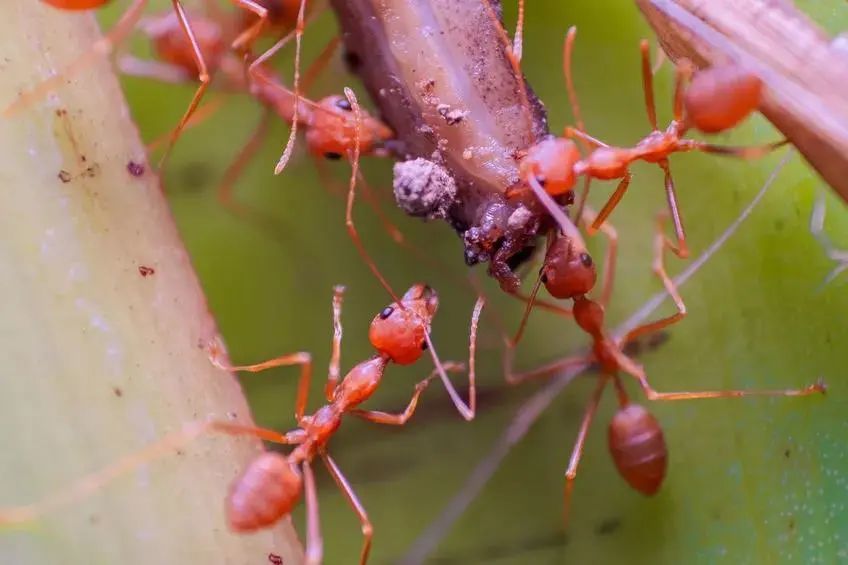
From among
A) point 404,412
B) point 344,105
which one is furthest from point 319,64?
point 404,412

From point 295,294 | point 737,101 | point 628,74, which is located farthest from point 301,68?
point 737,101

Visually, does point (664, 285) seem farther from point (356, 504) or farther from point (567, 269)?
point (356, 504)

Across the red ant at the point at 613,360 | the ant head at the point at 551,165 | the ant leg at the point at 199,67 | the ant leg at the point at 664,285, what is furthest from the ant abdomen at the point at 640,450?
the ant leg at the point at 199,67

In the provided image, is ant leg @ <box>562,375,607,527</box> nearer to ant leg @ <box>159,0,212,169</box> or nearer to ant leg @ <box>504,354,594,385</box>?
ant leg @ <box>504,354,594,385</box>

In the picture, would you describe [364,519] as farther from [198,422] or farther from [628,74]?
[628,74]

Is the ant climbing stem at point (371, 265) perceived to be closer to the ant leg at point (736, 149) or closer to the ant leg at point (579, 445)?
the ant leg at point (579, 445)

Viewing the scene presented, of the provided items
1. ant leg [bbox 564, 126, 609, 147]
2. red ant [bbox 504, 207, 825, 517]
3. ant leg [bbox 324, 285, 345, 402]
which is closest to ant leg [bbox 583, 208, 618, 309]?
red ant [bbox 504, 207, 825, 517]
